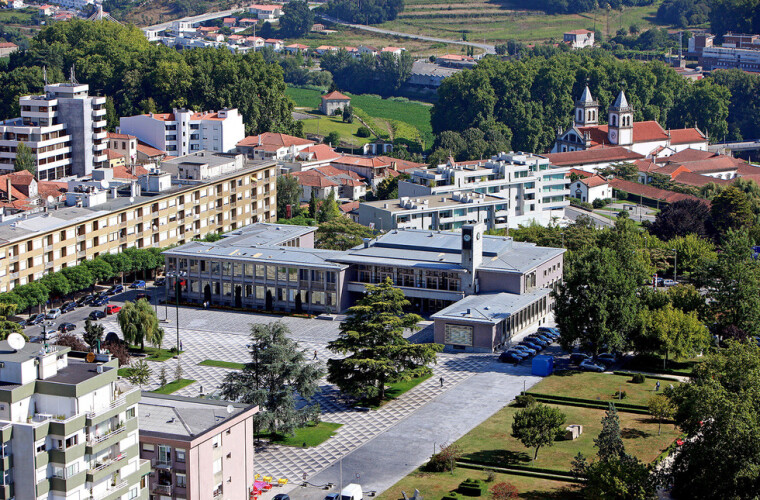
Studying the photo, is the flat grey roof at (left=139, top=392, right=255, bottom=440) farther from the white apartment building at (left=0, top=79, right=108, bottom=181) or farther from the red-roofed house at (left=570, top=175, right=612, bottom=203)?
the red-roofed house at (left=570, top=175, right=612, bottom=203)

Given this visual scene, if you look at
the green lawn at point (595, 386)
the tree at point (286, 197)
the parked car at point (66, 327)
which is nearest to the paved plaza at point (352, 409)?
the green lawn at point (595, 386)

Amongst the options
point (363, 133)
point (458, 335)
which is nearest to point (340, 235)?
point (458, 335)

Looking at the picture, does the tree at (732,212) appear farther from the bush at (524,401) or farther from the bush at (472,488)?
the bush at (472,488)

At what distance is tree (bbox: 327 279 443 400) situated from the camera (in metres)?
76.6

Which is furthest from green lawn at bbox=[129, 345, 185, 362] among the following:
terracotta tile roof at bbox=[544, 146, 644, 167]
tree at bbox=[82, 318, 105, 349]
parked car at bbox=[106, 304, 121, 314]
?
terracotta tile roof at bbox=[544, 146, 644, 167]

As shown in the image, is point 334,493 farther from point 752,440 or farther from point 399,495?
point 752,440

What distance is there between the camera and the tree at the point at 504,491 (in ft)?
207

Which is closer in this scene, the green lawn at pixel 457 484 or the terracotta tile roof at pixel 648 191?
the green lawn at pixel 457 484

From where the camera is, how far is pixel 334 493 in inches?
2485

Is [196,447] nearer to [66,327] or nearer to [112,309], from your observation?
[66,327]

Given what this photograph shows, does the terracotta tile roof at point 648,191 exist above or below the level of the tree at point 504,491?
above

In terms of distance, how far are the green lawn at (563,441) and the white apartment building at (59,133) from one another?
80242 millimetres

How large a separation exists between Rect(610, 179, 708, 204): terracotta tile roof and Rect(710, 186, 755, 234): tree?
1289 cm

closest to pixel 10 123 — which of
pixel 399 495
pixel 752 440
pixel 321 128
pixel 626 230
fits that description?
pixel 321 128
